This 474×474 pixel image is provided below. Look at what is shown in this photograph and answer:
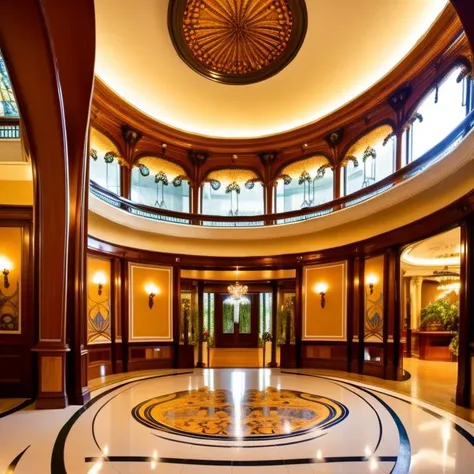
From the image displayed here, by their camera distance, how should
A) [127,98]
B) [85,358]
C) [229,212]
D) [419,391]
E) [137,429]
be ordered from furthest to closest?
[229,212], [127,98], [419,391], [85,358], [137,429]

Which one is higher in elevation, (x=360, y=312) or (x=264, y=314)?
(x=360, y=312)

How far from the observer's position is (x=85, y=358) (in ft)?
17.7

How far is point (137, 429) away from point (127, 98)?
22.2 feet

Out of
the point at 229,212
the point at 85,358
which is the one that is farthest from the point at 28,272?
the point at 229,212

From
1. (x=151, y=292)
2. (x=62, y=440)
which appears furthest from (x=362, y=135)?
(x=62, y=440)

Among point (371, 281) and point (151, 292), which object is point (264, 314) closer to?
point (151, 292)

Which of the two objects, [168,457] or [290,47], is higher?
[290,47]

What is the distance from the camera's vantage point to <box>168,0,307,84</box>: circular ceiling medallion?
5559 mm

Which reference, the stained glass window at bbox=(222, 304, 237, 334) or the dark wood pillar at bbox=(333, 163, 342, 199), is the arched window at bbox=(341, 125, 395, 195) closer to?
the dark wood pillar at bbox=(333, 163, 342, 199)

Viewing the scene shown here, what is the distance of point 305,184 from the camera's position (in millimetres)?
9523

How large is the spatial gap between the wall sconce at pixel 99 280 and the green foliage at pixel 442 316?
31.1 feet

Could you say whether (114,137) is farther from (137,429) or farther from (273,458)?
(273,458)

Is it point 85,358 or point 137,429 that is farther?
point 85,358

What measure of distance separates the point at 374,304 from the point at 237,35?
Answer: 19.9 feet
